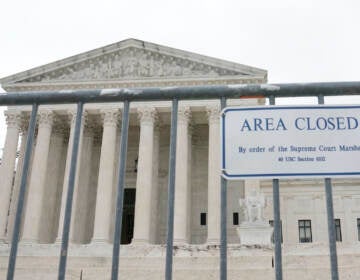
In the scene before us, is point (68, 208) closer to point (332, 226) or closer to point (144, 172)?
point (332, 226)

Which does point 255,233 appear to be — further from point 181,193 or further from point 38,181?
point 38,181

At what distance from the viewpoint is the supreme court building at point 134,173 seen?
43438 millimetres

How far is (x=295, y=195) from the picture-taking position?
5309 cm

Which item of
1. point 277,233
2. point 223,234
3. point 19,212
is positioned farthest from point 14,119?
point 277,233

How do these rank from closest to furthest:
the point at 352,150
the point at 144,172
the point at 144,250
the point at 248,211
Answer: the point at 352,150
the point at 248,211
the point at 144,250
the point at 144,172

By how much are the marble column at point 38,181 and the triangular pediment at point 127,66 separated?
4.69m

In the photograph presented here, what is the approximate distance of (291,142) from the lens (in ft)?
12.7

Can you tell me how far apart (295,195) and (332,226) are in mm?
50935

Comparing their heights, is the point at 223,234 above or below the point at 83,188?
below

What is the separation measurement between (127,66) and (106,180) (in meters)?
12.7

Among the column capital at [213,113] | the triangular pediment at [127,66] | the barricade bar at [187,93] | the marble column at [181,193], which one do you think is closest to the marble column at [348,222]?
the column capital at [213,113]

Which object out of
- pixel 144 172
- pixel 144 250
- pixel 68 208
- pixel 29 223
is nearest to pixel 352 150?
pixel 68 208

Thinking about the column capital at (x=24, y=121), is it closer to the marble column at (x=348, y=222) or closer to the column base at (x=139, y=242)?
the column base at (x=139, y=242)

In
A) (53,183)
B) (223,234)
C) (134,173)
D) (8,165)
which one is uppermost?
(134,173)
